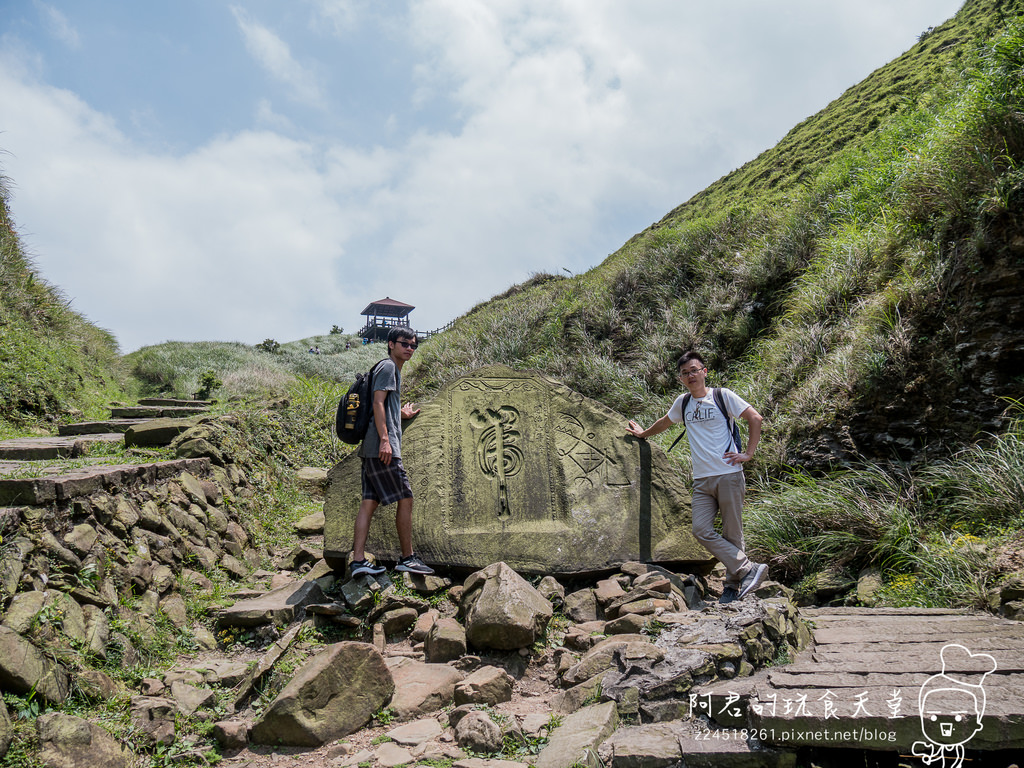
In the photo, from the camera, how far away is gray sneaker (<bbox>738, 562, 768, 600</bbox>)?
420cm

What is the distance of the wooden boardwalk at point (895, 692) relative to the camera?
6.63 ft

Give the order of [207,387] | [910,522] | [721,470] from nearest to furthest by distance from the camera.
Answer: [721,470] → [910,522] → [207,387]

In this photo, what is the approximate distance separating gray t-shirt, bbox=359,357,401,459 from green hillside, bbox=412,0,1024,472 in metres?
3.84

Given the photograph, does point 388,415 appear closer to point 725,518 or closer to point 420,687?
point 420,687

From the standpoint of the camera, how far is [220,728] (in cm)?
302

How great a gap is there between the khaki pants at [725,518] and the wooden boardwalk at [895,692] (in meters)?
1.21

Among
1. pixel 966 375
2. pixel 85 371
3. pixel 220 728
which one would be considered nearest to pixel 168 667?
pixel 220 728

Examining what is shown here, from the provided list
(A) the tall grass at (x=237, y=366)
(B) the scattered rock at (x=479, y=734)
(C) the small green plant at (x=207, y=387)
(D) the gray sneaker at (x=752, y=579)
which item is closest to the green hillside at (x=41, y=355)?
(C) the small green plant at (x=207, y=387)

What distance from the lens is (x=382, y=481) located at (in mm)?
4551

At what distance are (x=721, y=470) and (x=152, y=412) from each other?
7946 mm

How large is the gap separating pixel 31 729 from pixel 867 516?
539cm

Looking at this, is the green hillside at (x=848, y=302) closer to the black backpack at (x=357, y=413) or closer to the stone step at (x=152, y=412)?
the black backpack at (x=357, y=413)

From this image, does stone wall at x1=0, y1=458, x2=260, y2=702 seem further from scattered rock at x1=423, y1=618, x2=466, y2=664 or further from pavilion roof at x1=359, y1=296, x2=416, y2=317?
pavilion roof at x1=359, y1=296, x2=416, y2=317

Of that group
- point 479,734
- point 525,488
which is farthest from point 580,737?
point 525,488
